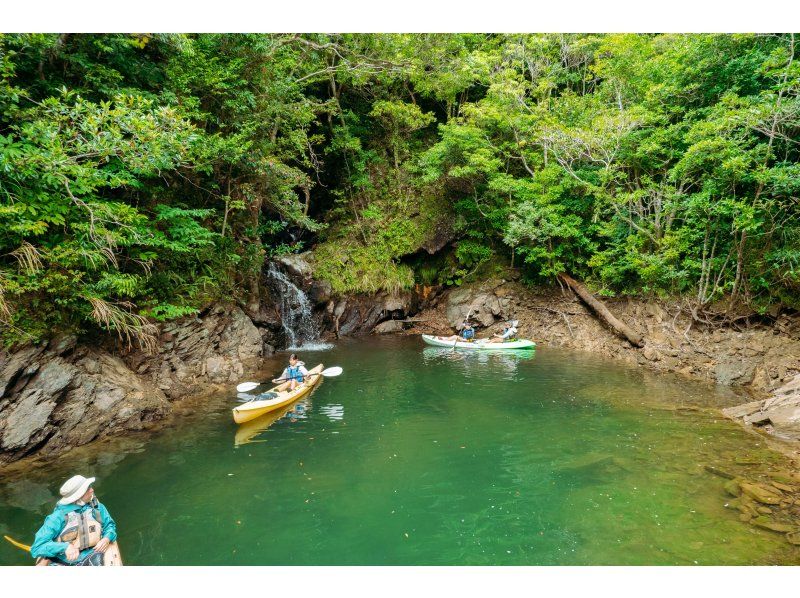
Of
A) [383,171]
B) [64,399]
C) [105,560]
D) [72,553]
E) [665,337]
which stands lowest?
[665,337]

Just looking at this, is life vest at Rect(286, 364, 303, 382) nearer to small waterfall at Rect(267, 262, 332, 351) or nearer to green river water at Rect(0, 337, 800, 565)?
green river water at Rect(0, 337, 800, 565)

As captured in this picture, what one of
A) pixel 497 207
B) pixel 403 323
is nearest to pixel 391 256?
pixel 403 323

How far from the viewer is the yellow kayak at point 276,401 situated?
339 inches

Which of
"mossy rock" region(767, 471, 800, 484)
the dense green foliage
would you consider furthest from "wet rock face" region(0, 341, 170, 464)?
"mossy rock" region(767, 471, 800, 484)

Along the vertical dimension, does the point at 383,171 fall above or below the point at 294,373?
above

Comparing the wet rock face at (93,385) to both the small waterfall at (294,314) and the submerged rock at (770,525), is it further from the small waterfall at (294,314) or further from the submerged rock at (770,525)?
the submerged rock at (770,525)

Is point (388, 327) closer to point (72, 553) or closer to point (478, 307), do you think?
point (478, 307)

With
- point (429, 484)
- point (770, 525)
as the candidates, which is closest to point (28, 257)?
point (429, 484)

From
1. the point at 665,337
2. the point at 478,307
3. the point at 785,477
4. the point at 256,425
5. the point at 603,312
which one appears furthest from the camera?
the point at 478,307

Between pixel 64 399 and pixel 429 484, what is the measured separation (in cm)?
681

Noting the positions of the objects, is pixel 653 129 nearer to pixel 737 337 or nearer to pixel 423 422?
pixel 737 337

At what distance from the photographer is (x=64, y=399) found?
24.3 feet

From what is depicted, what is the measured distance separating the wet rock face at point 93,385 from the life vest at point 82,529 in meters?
3.82

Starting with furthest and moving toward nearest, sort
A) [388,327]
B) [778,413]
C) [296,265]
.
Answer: [388,327]
[296,265]
[778,413]
